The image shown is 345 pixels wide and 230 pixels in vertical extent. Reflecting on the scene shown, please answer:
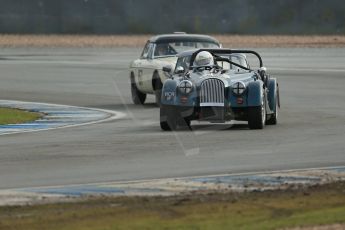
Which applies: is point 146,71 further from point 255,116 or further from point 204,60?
point 255,116

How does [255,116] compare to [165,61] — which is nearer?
[255,116]

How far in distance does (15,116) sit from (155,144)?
668cm

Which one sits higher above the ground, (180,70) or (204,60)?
(204,60)

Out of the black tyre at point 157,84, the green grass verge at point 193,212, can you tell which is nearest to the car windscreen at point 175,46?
the black tyre at point 157,84

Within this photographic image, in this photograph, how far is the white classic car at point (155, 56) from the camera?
24.4 meters

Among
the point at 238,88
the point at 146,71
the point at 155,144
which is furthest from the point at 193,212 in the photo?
the point at 146,71

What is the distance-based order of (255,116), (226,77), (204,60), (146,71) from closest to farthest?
(255,116) → (226,77) → (204,60) → (146,71)

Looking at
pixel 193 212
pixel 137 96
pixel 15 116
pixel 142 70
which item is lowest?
pixel 137 96

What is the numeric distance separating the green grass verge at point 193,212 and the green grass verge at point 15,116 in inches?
401

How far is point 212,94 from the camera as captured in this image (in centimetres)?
1823

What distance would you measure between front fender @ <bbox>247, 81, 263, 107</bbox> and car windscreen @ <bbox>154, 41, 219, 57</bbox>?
6.81m

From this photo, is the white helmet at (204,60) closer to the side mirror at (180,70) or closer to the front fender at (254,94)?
the side mirror at (180,70)

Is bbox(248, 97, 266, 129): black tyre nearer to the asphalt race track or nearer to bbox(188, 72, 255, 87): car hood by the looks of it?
the asphalt race track
